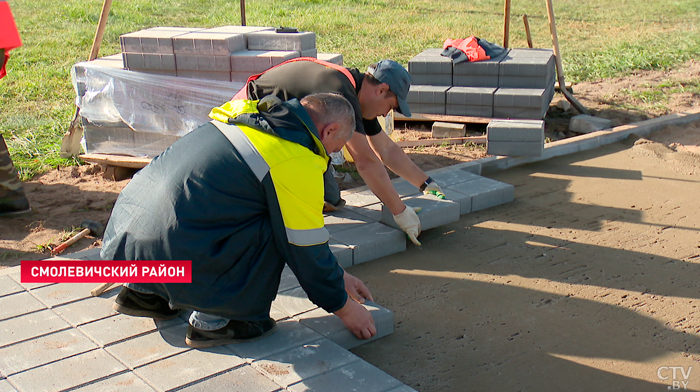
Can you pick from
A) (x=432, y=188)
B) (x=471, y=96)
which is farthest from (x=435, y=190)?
(x=471, y=96)

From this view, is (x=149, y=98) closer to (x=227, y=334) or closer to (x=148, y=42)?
(x=148, y=42)

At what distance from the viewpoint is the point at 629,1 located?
17656 mm

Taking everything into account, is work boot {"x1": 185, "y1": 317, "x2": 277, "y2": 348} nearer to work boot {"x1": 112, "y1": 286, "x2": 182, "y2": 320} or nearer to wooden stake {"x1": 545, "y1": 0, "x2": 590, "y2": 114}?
work boot {"x1": 112, "y1": 286, "x2": 182, "y2": 320}

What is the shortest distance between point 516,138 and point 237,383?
445cm

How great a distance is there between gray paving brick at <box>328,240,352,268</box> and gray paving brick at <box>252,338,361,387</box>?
4.08ft

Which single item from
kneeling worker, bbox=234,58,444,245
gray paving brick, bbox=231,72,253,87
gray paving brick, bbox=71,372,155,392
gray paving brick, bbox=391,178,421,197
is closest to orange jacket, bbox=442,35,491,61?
gray paving brick, bbox=391,178,421,197

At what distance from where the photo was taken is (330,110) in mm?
2879

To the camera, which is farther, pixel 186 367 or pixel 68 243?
pixel 68 243

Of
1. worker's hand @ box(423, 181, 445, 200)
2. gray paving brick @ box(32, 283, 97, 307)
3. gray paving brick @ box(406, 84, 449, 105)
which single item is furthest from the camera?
gray paving brick @ box(406, 84, 449, 105)

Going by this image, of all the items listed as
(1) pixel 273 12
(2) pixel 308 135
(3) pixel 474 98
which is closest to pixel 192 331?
(2) pixel 308 135

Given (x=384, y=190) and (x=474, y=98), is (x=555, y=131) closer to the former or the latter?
(x=474, y=98)

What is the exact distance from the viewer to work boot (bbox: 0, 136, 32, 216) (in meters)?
5.12

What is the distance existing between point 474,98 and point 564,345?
444 centimetres

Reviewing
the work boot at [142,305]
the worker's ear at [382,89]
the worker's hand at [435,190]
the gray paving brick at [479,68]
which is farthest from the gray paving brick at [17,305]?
the gray paving brick at [479,68]
